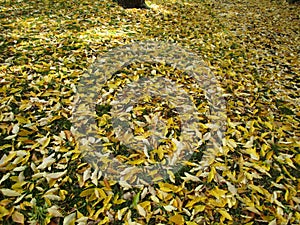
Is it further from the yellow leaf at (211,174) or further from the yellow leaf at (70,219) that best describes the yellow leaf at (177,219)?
the yellow leaf at (70,219)

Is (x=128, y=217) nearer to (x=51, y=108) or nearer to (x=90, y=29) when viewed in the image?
(x=51, y=108)

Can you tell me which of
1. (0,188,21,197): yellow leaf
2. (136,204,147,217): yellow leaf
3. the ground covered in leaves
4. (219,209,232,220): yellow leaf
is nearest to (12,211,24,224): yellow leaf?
the ground covered in leaves

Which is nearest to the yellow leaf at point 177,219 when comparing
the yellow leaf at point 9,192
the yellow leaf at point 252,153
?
the yellow leaf at point 252,153

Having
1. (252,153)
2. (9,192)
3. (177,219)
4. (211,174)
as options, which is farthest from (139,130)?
(9,192)

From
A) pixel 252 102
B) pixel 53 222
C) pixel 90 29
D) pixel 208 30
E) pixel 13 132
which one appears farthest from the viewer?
pixel 208 30

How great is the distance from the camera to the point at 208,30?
13.7ft

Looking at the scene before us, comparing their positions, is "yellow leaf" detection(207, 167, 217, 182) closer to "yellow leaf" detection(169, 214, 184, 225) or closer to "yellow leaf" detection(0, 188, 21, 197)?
"yellow leaf" detection(169, 214, 184, 225)

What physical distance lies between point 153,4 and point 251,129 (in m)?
3.79

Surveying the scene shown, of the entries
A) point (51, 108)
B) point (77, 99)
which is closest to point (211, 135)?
point (77, 99)

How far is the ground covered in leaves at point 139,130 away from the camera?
159 centimetres

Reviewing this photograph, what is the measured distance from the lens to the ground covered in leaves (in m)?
1.59

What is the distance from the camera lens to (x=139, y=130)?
84.4 inches

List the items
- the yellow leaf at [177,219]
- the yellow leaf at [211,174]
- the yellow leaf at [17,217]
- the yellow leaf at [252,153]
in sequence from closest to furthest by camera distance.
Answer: the yellow leaf at [17,217] → the yellow leaf at [177,219] → the yellow leaf at [211,174] → the yellow leaf at [252,153]

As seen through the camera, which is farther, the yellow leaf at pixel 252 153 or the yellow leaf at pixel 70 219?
the yellow leaf at pixel 252 153
